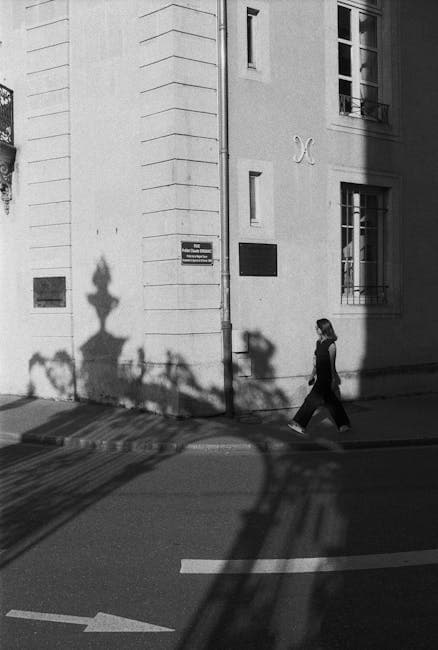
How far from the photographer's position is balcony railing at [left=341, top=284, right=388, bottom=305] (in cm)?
1439

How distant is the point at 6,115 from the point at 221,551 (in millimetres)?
11083

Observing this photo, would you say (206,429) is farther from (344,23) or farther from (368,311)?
(344,23)

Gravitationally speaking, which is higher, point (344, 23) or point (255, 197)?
point (344, 23)

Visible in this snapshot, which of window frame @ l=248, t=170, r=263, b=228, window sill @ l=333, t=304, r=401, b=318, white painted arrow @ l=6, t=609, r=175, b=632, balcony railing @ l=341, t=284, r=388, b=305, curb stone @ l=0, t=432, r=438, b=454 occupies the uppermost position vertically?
window frame @ l=248, t=170, r=263, b=228

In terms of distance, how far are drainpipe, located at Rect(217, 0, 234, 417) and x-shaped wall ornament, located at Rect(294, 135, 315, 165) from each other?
5.21 ft

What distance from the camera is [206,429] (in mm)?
11273

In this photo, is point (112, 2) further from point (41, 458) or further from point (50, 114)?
point (41, 458)

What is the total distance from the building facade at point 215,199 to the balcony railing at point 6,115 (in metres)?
0.13

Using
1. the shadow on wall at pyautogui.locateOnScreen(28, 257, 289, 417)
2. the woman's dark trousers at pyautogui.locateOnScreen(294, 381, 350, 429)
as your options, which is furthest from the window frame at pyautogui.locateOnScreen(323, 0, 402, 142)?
the woman's dark trousers at pyautogui.locateOnScreen(294, 381, 350, 429)

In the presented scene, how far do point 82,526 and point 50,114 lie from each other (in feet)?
31.3

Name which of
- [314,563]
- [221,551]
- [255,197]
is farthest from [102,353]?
[314,563]

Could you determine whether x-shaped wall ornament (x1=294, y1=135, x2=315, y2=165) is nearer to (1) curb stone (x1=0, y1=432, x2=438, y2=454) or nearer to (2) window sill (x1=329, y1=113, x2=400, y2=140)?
(2) window sill (x1=329, y1=113, x2=400, y2=140)

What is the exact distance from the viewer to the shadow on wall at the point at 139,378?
1214 centimetres

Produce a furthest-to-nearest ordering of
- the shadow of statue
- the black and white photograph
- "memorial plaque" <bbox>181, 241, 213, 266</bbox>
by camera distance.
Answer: the shadow of statue, "memorial plaque" <bbox>181, 241, 213, 266</bbox>, the black and white photograph
